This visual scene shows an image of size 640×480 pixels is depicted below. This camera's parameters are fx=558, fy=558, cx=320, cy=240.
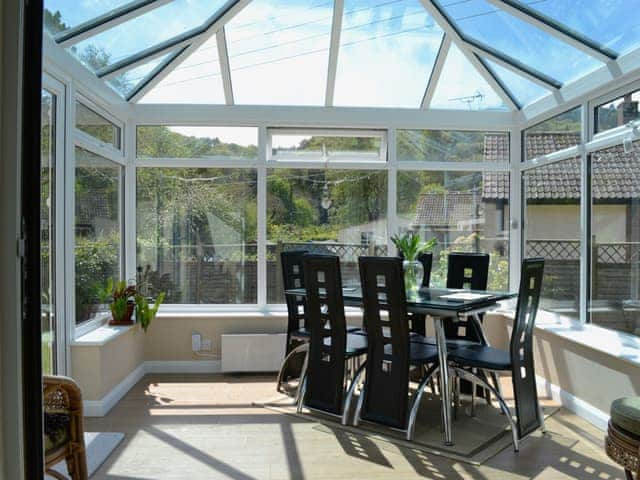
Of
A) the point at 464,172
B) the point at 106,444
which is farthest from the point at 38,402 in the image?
the point at 464,172

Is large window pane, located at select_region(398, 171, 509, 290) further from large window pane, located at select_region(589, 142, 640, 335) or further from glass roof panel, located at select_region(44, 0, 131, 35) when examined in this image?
glass roof panel, located at select_region(44, 0, 131, 35)

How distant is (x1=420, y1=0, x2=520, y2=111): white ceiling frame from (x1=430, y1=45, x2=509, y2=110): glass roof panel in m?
0.07

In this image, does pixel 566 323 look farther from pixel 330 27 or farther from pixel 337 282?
pixel 330 27

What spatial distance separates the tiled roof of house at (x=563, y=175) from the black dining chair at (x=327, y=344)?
7.15 ft

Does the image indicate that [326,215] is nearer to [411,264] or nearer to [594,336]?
[411,264]

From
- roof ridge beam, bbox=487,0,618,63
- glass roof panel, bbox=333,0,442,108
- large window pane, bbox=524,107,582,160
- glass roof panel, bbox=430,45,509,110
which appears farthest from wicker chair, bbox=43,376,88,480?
glass roof panel, bbox=430,45,509,110

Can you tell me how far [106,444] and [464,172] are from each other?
4211 mm

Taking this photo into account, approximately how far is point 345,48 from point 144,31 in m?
1.76

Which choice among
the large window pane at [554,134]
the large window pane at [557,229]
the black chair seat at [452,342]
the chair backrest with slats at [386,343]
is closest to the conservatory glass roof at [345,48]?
the large window pane at [554,134]

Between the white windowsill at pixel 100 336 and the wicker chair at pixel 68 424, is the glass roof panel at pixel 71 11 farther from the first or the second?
the wicker chair at pixel 68 424

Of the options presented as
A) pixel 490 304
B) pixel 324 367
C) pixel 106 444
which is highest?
pixel 490 304

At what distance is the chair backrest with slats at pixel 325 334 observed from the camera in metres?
3.96

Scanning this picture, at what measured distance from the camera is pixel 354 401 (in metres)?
4.44

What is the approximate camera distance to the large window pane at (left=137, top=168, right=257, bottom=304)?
18.6ft
